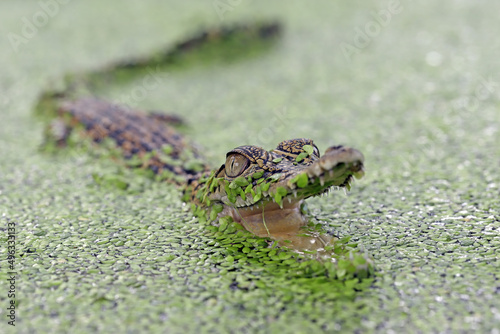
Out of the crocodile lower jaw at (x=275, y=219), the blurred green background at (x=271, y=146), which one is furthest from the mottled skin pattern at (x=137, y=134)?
the crocodile lower jaw at (x=275, y=219)

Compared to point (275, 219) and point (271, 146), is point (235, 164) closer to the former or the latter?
point (275, 219)

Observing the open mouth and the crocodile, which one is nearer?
the open mouth

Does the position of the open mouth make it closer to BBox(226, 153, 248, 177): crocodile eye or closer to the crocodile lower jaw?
the crocodile lower jaw

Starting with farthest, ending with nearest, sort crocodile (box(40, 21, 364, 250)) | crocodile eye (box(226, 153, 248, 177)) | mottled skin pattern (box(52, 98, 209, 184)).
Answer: mottled skin pattern (box(52, 98, 209, 184))
crocodile eye (box(226, 153, 248, 177))
crocodile (box(40, 21, 364, 250))

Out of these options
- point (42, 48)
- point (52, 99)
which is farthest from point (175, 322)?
point (42, 48)

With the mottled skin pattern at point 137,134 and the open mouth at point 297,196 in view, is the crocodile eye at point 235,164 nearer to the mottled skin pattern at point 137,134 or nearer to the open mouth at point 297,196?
the open mouth at point 297,196

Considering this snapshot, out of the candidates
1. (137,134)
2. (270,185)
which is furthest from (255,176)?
(137,134)

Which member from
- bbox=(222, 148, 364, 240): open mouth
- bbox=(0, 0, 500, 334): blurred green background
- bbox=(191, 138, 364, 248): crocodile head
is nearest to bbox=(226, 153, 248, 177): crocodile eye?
bbox=(191, 138, 364, 248): crocodile head

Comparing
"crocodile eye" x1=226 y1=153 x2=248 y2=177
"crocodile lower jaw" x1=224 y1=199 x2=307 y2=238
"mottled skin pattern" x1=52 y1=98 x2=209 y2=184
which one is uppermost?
Answer: "mottled skin pattern" x1=52 y1=98 x2=209 y2=184

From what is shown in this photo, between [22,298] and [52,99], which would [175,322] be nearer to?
[22,298]
